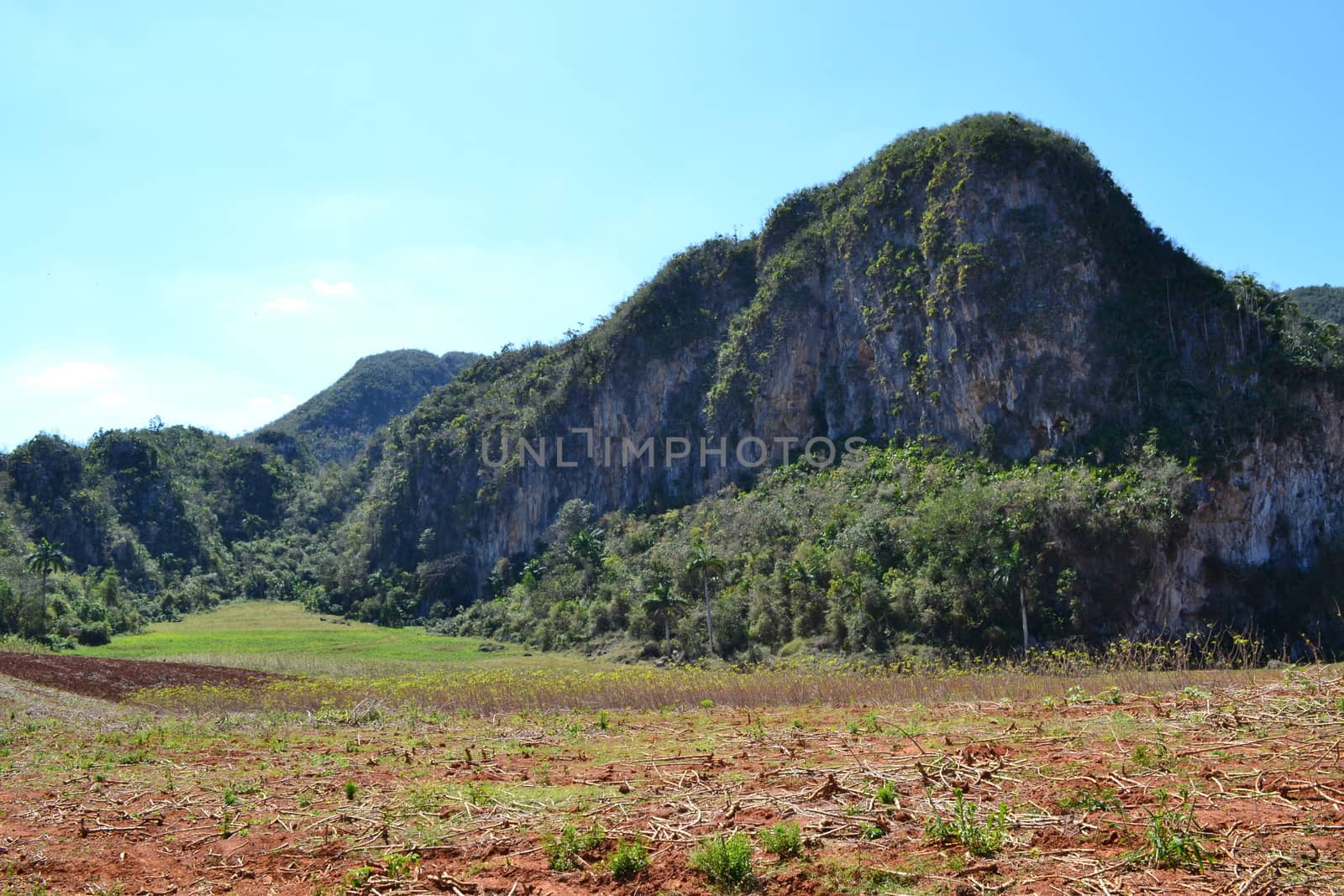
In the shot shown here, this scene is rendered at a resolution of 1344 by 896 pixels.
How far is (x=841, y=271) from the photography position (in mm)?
63938

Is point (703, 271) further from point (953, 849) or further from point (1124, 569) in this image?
point (953, 849)

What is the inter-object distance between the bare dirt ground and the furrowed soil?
1781 cm

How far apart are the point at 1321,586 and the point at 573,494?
184 feet

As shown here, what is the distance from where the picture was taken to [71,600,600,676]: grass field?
4494cm

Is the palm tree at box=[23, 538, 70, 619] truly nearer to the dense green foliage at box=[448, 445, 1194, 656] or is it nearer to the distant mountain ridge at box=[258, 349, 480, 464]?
the dense green foliage at box=[448, 445, 1194, 656]

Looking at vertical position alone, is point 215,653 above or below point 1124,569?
below

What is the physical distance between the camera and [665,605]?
46.7m

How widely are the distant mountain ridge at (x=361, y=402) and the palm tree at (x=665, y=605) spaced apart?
4030 inches

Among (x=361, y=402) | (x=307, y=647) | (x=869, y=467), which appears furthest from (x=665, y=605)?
(x=361, y=402)

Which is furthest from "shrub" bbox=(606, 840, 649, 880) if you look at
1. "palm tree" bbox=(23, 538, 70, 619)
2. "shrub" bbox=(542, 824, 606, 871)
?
"palm tree" bbox=(23, 538, 70, 619)

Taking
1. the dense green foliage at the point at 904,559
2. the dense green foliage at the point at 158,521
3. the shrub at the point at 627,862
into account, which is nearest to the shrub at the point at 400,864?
the shrub at the point at 627,862

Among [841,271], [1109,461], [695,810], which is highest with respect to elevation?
[841,271]

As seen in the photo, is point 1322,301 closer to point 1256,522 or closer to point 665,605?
point 1256,522

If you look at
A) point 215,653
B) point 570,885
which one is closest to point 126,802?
point 570,885
